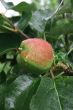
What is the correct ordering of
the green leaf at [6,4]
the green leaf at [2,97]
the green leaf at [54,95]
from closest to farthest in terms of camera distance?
the green leaf at [54,95] → the green leaf at [2,97] → the green leaf at [6,4]

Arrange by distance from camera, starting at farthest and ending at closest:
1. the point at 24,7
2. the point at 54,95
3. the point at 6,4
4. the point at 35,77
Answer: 1. the point at 6,4
2. the point at 24,7
3. the point at 35,77
4. the point at 54,95

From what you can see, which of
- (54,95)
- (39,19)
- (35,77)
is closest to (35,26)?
(39,19)

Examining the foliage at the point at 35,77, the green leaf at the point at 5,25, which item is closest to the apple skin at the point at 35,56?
the foliage at the point at 35,77

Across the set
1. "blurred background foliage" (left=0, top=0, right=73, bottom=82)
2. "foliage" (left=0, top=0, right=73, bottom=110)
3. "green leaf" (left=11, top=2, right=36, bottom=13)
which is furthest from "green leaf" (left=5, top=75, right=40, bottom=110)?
"green leaf" (left=11, top=2, right=36, bottom=13)

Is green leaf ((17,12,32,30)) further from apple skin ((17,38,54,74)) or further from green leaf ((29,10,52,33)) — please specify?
apple skin ((17,38,54,74))

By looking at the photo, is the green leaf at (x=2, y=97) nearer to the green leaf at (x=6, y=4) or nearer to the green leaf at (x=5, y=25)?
the green leaf at (x=5, y=25)

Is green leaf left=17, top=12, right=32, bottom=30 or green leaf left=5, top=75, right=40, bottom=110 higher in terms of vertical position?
green leaf left=17, top=12, right=32, bottom=30

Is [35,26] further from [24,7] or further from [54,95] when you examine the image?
[54,95]
